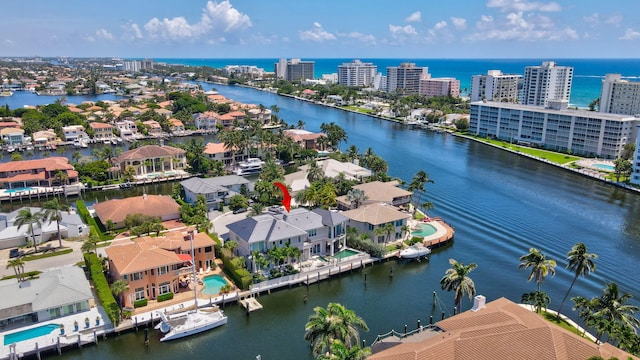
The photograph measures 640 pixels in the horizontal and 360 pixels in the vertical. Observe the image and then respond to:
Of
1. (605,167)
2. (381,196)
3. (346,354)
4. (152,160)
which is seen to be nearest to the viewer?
(346,354)

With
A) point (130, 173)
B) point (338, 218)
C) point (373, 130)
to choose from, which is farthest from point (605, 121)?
point (130, 173)

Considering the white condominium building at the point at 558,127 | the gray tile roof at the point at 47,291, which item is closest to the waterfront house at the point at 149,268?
the gray tile roof at the point at 47,291

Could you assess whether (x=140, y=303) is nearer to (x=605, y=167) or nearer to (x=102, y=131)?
(x=605, y=167)

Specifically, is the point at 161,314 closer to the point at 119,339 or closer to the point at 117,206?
the point at 119,339

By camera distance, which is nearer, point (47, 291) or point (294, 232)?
point (47, 291)

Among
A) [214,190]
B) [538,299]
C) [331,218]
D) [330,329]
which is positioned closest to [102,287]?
[330,329]
